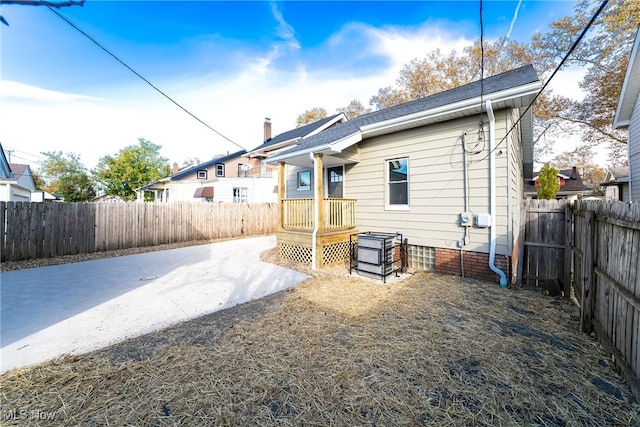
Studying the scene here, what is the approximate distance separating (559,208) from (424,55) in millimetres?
19539

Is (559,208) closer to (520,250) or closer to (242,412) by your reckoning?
(520,250)

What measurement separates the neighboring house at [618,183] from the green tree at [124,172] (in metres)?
38.8

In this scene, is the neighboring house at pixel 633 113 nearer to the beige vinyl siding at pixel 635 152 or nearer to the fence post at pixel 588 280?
the beige vinyl siding at pixel 635 152

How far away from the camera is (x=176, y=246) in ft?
35.0

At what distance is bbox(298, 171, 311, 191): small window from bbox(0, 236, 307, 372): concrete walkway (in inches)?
133

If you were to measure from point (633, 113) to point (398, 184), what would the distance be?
9823mm

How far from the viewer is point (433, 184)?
19.8ft

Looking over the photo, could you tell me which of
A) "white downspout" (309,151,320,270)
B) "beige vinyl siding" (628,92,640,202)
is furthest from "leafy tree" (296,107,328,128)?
"beige vinyl siding" (628,92,640,202)

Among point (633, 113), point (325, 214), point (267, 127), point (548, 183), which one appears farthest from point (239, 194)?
point (548, 183)

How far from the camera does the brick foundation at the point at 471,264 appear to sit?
17.0 ft

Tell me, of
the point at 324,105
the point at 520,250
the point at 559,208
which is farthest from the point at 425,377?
the point at 324,105

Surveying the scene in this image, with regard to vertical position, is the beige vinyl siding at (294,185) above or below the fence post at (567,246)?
above

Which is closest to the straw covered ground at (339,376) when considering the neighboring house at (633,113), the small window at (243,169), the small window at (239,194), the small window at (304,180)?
the small window at (304,180)

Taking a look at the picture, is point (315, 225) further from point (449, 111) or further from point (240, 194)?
point (240, 194)
